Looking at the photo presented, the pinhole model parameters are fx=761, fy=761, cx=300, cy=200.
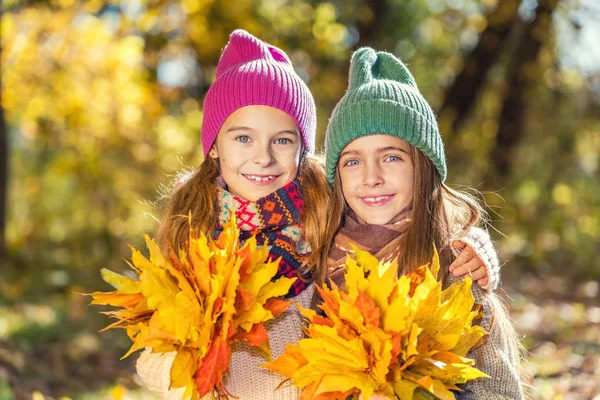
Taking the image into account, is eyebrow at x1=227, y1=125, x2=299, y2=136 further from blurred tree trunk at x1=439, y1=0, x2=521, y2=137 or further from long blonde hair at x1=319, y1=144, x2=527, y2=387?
blurred tree trunk at x1=439, y1=0, x2=521, y2=137

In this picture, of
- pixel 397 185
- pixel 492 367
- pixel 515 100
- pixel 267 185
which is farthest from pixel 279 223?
pixel 515 100

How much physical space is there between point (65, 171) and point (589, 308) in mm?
5659

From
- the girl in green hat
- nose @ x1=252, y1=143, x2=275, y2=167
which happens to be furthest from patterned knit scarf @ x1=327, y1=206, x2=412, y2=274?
nose @ x1=252, y1=143, x2=275, y2=167

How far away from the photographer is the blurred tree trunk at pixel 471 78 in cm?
890

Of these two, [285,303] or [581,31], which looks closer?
[285,303]

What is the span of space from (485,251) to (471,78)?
22.1 feet

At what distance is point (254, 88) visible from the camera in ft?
9.93

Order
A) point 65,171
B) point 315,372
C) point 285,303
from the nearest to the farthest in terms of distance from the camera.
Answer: point 315,372
point 285,303
point 65,171

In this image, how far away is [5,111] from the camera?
7598 mm

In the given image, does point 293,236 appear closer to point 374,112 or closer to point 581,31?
point 374,112

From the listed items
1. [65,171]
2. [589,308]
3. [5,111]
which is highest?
[5,111]

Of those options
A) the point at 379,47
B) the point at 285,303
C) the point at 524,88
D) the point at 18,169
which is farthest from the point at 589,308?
the point at 18,169

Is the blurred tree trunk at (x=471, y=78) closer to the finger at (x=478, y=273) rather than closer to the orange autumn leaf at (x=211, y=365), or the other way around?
the finger at (x=478, y=273)

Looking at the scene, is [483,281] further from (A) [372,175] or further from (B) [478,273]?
(A) [372,175]
